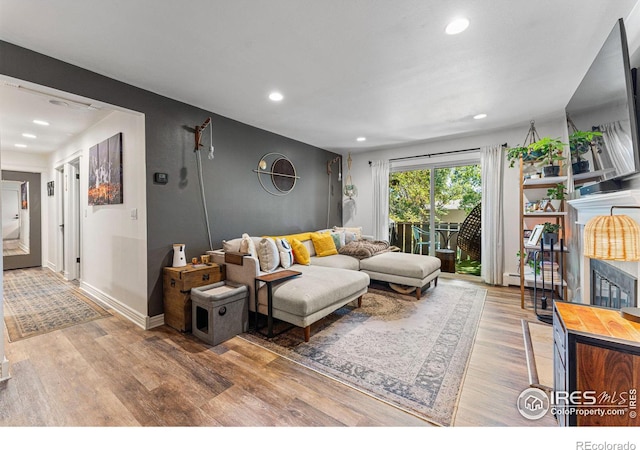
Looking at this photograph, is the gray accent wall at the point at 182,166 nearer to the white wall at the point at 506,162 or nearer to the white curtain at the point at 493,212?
the white wall at the point at 506,162

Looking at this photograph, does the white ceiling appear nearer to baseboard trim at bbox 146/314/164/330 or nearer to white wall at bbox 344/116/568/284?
white wall at bbox 344/116/568/284

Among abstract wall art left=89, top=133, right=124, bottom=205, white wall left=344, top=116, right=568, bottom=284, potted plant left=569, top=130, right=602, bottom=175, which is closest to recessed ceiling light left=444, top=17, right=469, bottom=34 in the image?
potted plant left=569, top=130, right=602, bottom=175

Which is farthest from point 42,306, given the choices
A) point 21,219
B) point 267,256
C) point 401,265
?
point 401,265

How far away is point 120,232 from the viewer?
3043 mm

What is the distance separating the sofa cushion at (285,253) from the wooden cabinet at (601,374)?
100 inches

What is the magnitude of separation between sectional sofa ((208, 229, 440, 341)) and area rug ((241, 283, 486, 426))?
21 cm

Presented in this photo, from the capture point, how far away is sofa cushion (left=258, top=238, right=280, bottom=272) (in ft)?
9.77

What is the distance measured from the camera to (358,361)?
2.06m

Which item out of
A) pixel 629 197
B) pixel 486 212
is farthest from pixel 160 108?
pixel 486 212

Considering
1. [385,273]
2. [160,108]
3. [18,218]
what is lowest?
[385,273]

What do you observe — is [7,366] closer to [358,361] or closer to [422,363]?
[358,361]

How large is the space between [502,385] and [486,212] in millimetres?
3095

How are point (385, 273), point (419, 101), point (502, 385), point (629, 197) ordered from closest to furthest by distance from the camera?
point (629, 197), point (502, 385), point (419, 101), point (385, 273)

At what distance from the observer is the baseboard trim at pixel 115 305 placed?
2711 millimetres
